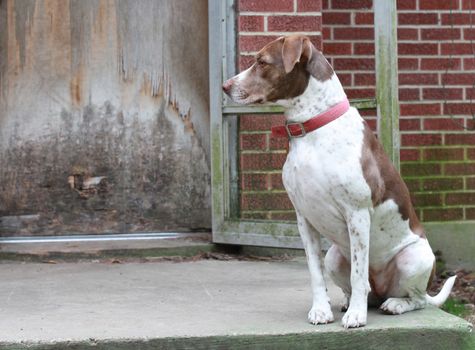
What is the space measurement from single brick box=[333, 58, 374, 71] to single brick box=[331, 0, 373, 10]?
372 mm

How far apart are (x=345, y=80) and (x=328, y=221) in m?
2.65

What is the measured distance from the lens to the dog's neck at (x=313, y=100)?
3490mm

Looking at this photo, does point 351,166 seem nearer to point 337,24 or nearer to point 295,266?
point 295,266

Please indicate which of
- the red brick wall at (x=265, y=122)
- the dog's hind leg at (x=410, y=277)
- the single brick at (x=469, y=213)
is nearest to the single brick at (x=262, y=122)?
the red brick wall at (x=265, y=122)

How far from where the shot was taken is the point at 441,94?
20.4ft

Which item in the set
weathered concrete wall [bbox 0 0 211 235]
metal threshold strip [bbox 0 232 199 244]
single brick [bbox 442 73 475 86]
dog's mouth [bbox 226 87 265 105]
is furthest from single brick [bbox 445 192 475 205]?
dog's mouth [bbox 226 87 265 105]

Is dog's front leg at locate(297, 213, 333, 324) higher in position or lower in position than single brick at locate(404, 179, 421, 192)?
lower

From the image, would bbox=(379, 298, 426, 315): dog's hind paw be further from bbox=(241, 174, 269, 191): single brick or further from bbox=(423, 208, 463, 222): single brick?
bbox=(423, 208, 463, 222): single brick

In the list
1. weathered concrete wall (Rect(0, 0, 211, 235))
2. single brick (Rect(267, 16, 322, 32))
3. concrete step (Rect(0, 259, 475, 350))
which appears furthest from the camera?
weathered concrete wall (Rect(0, 0, 211, 235))

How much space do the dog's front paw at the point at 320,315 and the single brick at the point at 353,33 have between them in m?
2.89

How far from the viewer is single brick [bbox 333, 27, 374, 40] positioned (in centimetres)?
597

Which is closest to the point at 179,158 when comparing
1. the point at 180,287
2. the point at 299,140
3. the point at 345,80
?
the point at 345,80

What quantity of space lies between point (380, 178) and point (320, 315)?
2.07 ft

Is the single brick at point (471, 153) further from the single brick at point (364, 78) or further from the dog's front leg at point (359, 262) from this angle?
the dog's front leg at point (359, 262)
